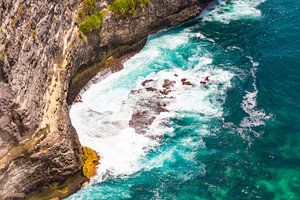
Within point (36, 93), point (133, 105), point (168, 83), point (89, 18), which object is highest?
point (89, 18)

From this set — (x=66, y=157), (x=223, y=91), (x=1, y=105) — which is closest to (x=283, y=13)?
(x=223, y=91)

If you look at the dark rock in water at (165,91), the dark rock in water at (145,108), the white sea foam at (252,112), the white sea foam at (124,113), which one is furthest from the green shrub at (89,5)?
the white sea foam at (252,112)

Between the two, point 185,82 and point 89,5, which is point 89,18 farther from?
point 185,82

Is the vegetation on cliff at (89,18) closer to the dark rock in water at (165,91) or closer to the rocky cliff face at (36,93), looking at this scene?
the rocky cliff face at (36,93)

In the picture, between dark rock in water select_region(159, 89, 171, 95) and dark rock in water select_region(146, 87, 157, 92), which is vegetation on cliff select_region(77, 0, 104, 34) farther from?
dark rock in water select_region(159, 89, 171, 95)

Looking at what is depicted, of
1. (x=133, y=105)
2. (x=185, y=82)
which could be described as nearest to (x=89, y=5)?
(x=133, y=105)

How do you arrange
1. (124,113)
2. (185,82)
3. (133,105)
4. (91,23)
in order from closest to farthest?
1. (124,113)
2. (133,105)
3. (91,23)
4. (185,82)
